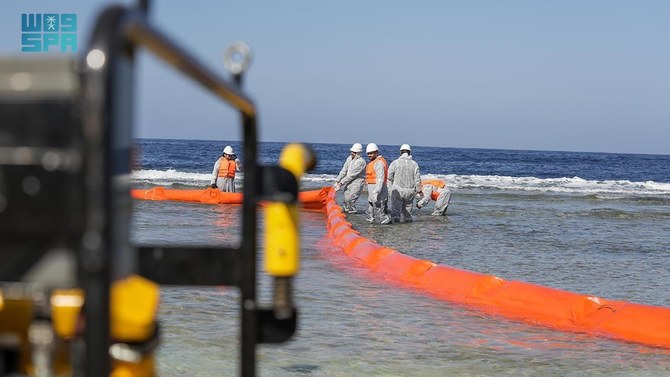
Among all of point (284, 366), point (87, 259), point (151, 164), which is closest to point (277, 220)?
point (87, 259)

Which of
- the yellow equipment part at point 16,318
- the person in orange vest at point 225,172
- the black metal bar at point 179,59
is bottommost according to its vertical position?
the person in orange vest at point 225,172

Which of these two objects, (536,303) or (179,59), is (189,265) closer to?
(179,59)

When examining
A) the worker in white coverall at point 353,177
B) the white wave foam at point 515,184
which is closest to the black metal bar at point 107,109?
the worker in white coverall at point 353,177

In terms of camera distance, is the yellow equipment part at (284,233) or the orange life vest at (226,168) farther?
the orange life vest at (226,168)

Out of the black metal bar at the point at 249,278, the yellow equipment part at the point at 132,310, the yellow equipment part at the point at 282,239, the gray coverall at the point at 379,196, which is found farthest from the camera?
the gray coverall at the point at 379,196

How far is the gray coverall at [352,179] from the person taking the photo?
61.5ft

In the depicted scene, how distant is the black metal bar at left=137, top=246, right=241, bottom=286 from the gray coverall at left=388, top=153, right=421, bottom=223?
14331 millimetres

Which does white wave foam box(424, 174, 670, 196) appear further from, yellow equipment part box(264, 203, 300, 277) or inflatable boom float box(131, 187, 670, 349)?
yellow equipment part box(264, 203, 300, 277)

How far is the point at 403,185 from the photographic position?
1712 cm

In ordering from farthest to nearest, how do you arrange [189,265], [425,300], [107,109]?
[425,300] < [189,265] < [107,109]

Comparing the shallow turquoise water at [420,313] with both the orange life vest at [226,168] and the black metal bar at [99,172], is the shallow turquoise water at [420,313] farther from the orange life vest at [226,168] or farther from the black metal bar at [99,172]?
the orange life vest at [226,168]

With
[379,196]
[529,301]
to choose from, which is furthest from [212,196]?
[529,301]

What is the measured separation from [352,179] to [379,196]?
1826 millimetres

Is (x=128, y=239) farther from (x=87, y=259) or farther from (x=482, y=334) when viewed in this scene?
(x=482, y=334)
